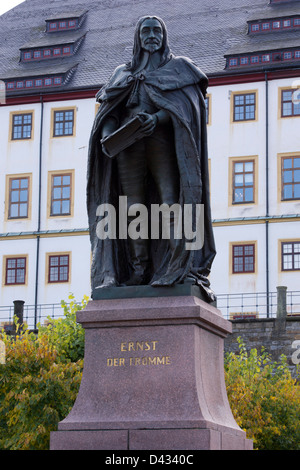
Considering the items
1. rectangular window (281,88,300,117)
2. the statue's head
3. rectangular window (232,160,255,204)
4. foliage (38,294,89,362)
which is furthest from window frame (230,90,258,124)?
the statue's head

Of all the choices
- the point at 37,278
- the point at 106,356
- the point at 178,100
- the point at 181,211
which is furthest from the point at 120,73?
the point at 37,278

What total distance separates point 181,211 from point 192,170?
15.0 inches

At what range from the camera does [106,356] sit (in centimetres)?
927

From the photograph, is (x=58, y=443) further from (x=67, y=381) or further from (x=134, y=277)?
(x=67, y=381)

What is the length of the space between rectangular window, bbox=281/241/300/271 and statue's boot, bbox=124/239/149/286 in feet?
113

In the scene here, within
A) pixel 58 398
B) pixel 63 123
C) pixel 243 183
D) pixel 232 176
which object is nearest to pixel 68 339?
pixel 58 398

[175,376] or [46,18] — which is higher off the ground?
[46,18]

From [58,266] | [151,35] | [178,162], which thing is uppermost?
[58,266]

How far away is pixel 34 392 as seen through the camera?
2364cm

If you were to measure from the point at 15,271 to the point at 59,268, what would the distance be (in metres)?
2.00

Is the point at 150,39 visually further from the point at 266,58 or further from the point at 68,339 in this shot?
the point at 266,58

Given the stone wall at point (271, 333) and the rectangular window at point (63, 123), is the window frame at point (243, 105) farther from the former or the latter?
the stone wall at point (271, 333)

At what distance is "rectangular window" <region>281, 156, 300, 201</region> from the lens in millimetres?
45219

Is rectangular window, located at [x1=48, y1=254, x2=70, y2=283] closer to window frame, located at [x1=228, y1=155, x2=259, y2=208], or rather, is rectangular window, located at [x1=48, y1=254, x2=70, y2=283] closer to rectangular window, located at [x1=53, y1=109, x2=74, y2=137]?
rectangular window, located at [x1=53, y1=109, x2=74, y2=137]
